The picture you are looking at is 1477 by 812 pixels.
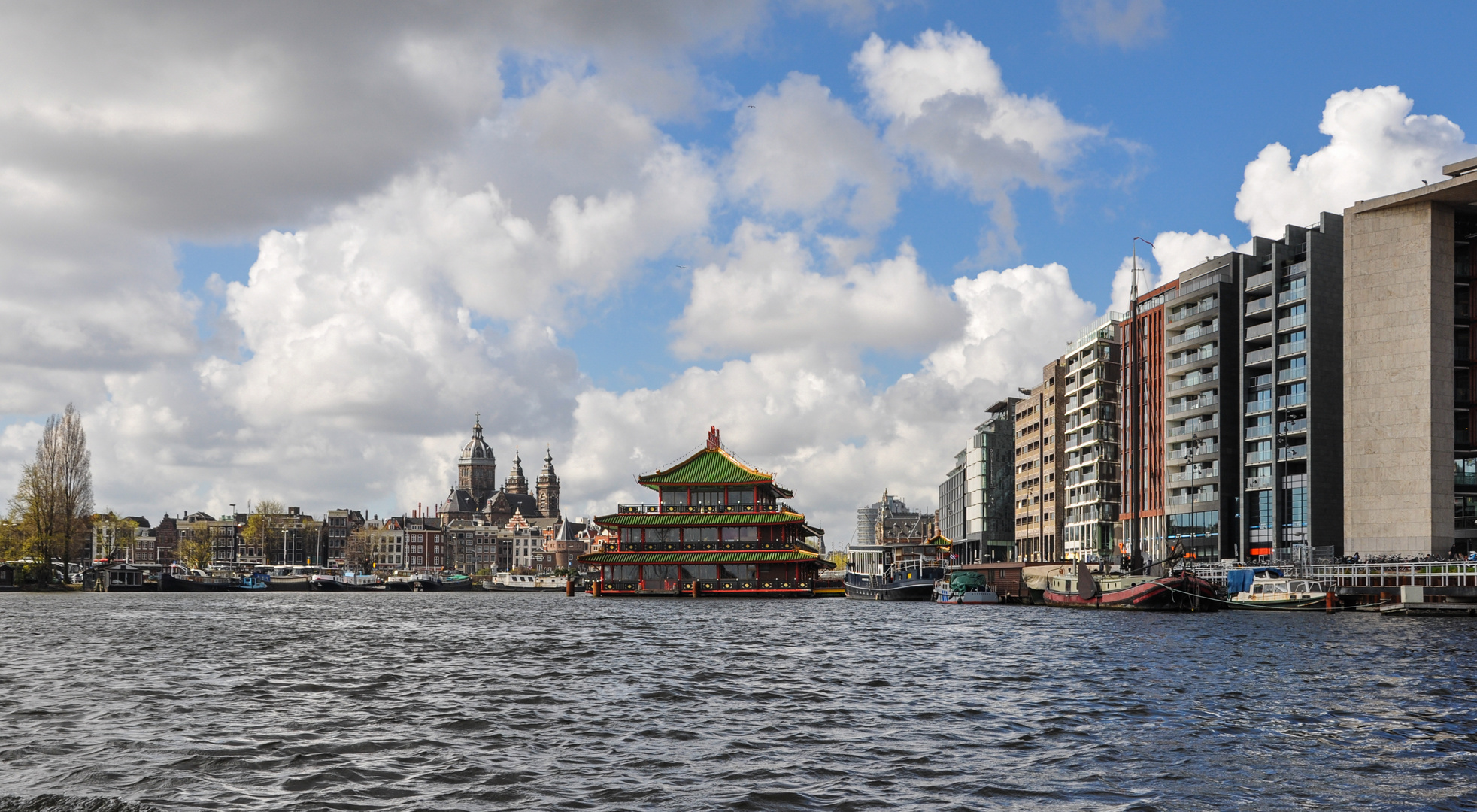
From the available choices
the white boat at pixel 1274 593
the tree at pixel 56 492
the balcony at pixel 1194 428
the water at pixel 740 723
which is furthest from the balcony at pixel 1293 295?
the tree at pixel 56 492

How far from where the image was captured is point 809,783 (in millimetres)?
20328

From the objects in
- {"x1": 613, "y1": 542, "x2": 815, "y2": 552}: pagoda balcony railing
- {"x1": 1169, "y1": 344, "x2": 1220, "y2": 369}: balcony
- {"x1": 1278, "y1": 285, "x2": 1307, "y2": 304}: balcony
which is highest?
{"x1": 1278, "y1": 285, "x2": 1307, "y2": 304}: balcony

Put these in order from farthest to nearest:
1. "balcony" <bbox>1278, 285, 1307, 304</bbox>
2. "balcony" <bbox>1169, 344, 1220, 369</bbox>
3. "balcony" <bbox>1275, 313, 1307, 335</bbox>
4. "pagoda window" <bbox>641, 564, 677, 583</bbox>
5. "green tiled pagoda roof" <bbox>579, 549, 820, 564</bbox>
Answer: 1. "balcony" <bbox>1169, 344, 1220, 369</bbox>
2. "pagoda window" <bbox>641, 564, 677, 583</bbox>
3. "green tiled pagoda roof" <bbox>579, 549, 820, 564</bbox>
4. "balcony" <bbox>1278, 285, 1307, 304</bbox>
5. "balcony" <bbox>1275, 313, 1307, 335</bbox>

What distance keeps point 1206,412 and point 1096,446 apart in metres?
23.6

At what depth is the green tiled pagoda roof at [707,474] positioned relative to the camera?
12812 cm

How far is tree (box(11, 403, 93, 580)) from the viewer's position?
139 meters

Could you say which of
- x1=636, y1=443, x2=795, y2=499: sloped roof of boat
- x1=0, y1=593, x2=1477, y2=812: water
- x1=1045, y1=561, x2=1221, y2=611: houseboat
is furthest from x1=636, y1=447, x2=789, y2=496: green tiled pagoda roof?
x1=0, y1=593, x2=1477, y2=812: water

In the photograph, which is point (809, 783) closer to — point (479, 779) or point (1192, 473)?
point (479, 779)

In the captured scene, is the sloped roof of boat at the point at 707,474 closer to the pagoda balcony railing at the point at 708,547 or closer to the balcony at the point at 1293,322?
the pagoda balcony railing at the point at 708,547

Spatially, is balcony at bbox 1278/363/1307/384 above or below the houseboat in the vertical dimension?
above

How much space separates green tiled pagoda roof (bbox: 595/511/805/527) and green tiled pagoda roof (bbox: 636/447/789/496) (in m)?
3.37

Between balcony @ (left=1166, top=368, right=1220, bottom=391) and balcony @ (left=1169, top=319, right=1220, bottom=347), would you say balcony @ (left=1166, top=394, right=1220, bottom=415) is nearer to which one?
balcony @ (left=1166, top=368, right=1220, bottom=391)

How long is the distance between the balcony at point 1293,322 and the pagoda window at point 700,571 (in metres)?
62.9

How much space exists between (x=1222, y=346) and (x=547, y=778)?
12424 cm
